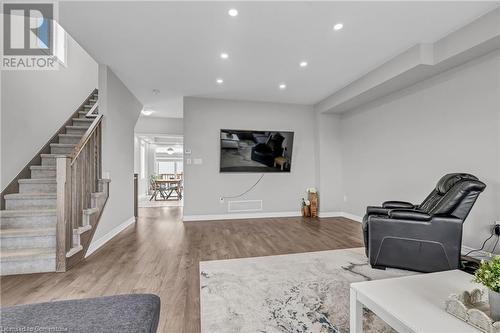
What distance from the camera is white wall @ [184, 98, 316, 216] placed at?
5.02 meters

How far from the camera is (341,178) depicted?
557 centimetres

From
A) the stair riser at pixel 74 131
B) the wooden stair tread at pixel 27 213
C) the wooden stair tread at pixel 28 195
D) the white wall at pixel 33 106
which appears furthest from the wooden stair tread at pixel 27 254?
the stair riser at pixel 74 131

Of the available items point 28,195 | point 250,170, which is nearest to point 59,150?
point 28,195

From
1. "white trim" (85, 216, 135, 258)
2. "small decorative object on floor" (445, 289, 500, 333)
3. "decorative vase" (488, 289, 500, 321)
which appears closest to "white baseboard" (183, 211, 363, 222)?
"white trim" (85, 216, 135, 258)

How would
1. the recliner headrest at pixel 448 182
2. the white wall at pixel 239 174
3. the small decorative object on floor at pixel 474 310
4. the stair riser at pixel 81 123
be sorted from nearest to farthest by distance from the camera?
the small decorative object on floor at pixel 474 310 < the recliner headrest at pixel 448 182 < the stair riser at pixel 81 123 < the white wall at pixel 239 174

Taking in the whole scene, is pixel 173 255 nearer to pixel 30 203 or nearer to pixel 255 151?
pixel 30 203

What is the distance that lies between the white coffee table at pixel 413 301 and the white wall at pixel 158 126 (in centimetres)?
671

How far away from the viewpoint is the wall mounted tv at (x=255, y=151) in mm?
5105

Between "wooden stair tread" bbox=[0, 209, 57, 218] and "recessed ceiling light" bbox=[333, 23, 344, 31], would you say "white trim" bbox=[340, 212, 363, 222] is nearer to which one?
"recessed ceiling light" bbox=[333, 23, 344, 31]

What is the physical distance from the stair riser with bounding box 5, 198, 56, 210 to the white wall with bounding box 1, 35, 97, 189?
279mm

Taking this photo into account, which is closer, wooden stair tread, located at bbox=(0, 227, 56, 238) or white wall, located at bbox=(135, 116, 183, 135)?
wooden stair tread, located at bbox=(0, 227, 56, 238)

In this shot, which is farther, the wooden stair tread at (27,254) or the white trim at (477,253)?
the white trim at (477,253)

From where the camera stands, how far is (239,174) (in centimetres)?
526

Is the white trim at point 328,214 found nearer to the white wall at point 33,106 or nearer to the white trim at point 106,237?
the white trim at point 106,237
